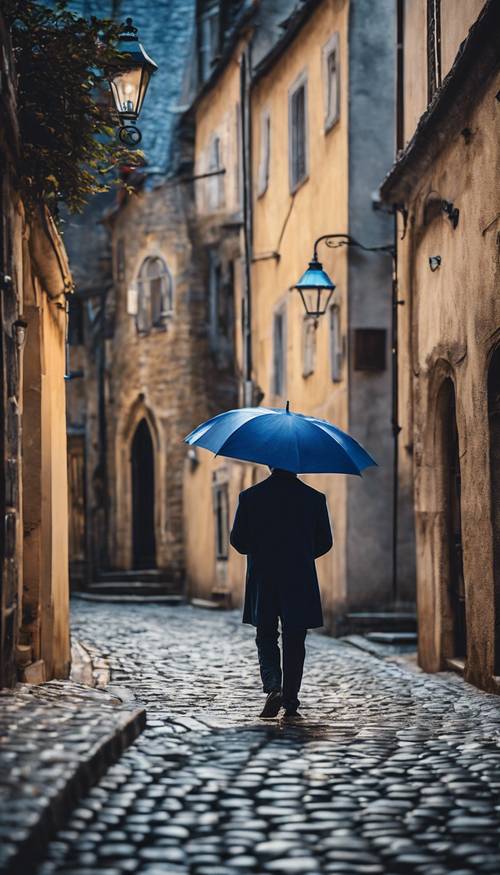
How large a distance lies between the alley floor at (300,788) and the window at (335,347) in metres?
7.31

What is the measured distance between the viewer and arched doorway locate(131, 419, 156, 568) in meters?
31.3

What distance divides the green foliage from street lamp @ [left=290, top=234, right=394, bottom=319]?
22.2ft

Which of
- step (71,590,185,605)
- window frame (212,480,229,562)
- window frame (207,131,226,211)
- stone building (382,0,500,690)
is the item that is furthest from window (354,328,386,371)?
step (71,590,185,605)

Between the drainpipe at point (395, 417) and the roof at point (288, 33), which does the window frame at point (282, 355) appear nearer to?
the roof at point (288, 33)

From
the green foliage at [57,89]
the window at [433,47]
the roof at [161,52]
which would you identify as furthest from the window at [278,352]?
the green foliage at [57,89]

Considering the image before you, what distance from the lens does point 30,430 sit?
35.6 ft

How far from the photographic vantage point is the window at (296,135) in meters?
20.7

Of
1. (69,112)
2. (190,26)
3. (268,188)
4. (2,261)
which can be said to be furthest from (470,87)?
(190,26)

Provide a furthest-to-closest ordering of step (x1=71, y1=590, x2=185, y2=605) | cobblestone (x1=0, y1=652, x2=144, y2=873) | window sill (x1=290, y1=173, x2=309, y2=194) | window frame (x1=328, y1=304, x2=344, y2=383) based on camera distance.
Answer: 1. step (x1=71, y1=590, x2=185, y2=605)
2. window sill (x1=290, y1=173, x2=309, y2=194)
3. window frame (x1=328, y1=304, x2=344, y2=383)
4. cobblestone (x1=0, y1=652, x2=144, y2=873)

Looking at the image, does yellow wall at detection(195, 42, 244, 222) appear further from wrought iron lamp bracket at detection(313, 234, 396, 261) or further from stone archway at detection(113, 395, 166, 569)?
wrought iron lamp bracket at detection(313, 234, 396, 261)

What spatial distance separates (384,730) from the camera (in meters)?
8.48

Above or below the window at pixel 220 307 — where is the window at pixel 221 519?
below

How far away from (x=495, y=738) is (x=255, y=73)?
16.7 meters

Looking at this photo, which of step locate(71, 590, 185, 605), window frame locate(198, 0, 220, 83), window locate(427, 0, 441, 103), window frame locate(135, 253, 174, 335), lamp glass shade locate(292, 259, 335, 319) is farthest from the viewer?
window frame locate(135, 253, 174, 335)
